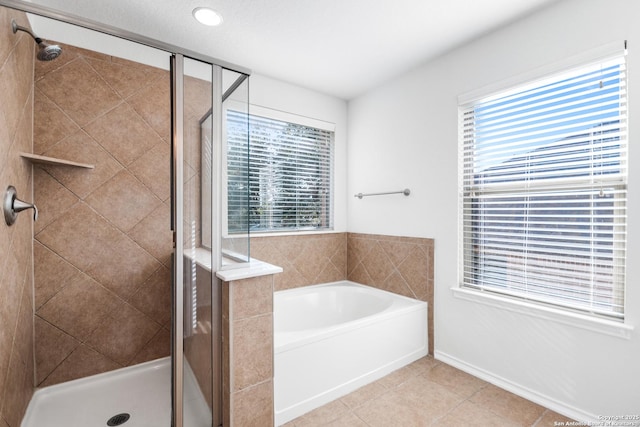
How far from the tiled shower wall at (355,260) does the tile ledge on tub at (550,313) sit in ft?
1.20

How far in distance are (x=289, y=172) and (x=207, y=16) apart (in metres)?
Answer: 1.42

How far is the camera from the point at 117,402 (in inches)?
76.4

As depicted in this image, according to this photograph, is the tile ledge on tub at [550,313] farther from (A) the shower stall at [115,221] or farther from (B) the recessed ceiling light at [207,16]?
(B) the recessed ceiling light at [207,16]

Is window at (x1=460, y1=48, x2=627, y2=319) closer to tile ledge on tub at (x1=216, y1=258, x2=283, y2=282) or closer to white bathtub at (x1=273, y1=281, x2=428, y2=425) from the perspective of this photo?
white bathtub at (x1=273, y1=281, x2=428, y2=425)

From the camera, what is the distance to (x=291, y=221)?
9.87 ft

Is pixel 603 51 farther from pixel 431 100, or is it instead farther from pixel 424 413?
pixel 424 413

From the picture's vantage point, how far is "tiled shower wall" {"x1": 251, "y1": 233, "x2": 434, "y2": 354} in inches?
102

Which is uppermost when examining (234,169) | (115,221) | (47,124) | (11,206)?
(47,124)

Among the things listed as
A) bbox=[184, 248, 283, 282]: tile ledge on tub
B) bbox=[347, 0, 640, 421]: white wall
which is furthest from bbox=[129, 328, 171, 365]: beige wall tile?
bbox=[347, 0, 640, 421]: white wall

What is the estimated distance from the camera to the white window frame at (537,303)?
161cm

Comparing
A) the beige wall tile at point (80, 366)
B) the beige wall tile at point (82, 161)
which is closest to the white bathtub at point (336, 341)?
the beige wall tile at point (80, 366)

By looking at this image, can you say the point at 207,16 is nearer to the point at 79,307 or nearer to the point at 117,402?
the point at 79,307

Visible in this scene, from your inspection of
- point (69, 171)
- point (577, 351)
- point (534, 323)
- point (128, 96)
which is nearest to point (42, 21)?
point (128, 96)

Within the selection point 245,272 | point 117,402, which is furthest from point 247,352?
point 117,402
